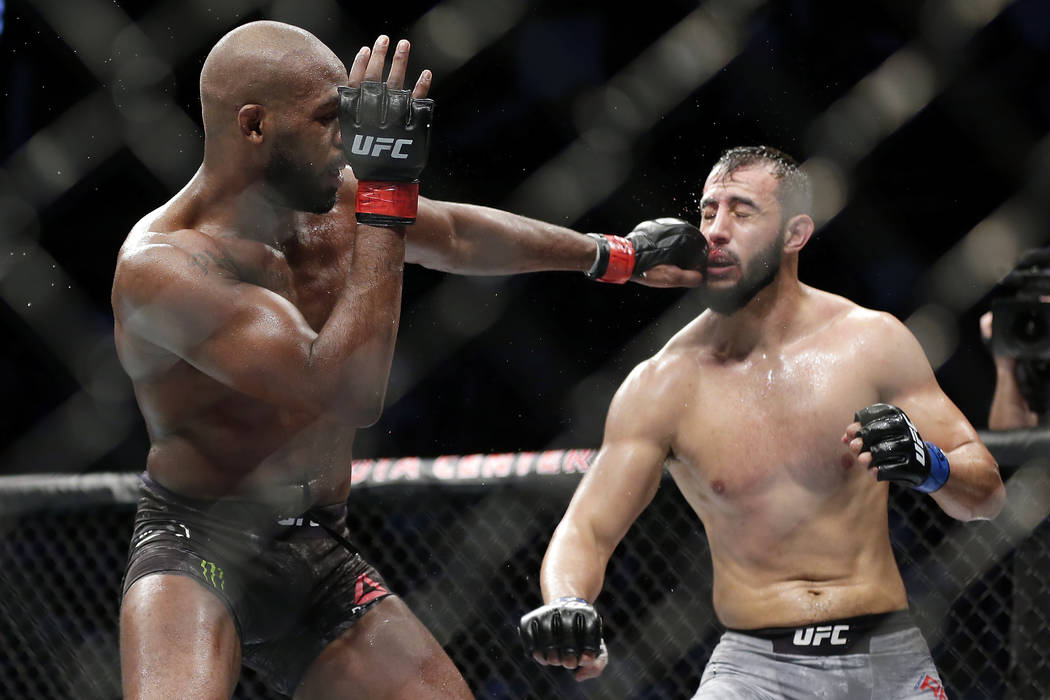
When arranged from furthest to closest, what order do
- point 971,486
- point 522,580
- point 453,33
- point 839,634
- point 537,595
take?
Result: 1. point 453,33
2. point 522,580
3. point 537,595
4. point 839,634
5. point 971,486

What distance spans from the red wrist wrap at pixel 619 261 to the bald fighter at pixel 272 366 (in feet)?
1.39

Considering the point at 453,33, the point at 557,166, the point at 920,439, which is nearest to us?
the point at 920,439

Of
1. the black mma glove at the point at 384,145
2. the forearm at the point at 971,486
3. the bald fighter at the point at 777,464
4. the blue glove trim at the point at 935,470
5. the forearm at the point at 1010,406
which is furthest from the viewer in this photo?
the forearm at the point at 1010,406

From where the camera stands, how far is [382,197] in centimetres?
169

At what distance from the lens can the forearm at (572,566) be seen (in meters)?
2.08

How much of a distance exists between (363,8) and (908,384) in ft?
8.10

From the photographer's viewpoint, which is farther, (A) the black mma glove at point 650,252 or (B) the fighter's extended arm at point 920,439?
(A) the black mma glove at point 650,252

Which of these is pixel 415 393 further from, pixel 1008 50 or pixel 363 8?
pixel 1008 50

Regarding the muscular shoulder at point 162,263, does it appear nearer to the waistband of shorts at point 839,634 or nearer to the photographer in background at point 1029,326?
the waistband of shorts at point 839,634

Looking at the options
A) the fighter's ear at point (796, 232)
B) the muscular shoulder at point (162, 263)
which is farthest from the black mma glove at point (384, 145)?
the fighter's ear at point (796, 232)

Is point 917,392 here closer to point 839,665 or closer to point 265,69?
point 839,665

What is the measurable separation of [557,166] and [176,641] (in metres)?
2.92

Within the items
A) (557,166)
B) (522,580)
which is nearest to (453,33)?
(557,166)

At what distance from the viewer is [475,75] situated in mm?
4105
